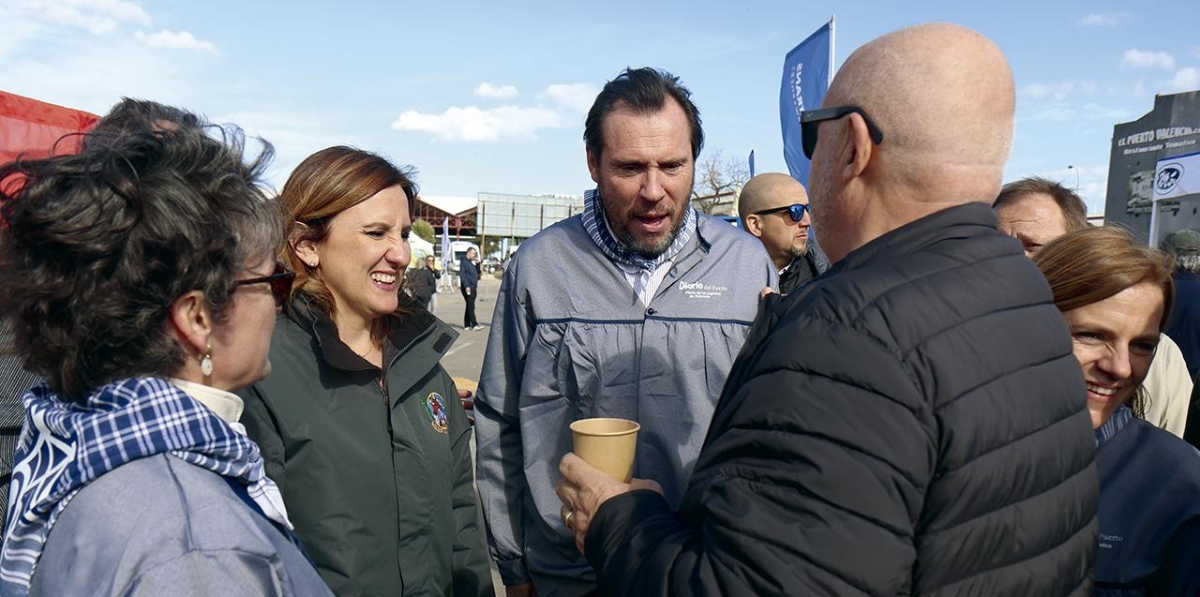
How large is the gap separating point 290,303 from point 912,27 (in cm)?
188

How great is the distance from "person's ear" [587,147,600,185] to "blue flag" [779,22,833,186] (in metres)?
5.34

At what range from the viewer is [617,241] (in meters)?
2.49

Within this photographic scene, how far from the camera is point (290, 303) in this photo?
7.48 feet

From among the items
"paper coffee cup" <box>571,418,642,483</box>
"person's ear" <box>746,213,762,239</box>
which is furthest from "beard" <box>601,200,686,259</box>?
"person's ear" <box>746,213,762,239</box>

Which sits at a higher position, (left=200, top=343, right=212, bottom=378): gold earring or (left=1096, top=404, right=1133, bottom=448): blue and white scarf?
(left=200, top=343, right=212, bottom=378): gold earring

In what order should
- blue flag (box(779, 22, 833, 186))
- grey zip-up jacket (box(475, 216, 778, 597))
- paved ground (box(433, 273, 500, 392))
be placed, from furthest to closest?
paved ground (box(433, 273, 500, 392)), blue flag (box(779, 22, 833, 186)), grey zip-up jacket (box(475, 216, 778, 597))

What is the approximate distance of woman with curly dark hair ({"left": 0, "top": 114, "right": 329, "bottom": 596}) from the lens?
3.40 ft

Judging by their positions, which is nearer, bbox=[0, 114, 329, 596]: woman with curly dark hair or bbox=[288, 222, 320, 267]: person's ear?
bbox=[0, 114, 329, 596]: woman with curly dark hair

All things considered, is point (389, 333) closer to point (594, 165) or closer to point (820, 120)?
point (594, 165)

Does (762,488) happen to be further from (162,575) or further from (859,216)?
(162,575)

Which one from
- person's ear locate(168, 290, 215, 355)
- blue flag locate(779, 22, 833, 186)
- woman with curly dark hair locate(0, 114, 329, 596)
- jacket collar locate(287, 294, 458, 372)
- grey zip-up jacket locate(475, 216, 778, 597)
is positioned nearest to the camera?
woman with curly dark hair locate(0, 114, 329, 596)

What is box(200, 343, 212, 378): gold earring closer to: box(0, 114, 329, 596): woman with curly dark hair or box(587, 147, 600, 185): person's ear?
box(0, 114, 329, 596): woman with curly dark hair

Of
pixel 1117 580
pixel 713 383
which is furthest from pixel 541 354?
pixel 1117 580

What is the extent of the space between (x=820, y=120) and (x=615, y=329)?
1.11m
